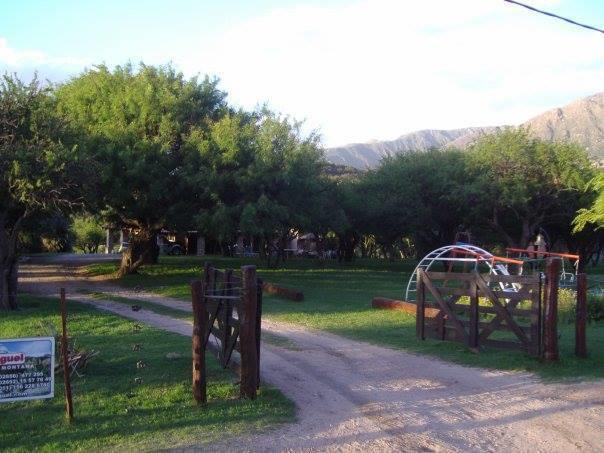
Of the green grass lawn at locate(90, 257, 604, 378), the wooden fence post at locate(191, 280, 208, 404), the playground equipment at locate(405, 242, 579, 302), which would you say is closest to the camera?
the wooden fence post at locate(191, 280, 208, 404)

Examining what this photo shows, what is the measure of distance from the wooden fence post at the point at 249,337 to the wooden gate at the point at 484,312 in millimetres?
4953

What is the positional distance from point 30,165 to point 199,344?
10694 millimetres

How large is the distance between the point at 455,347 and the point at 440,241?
1269 inches

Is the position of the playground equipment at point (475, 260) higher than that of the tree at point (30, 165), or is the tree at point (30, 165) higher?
the tree at point (30, 165)

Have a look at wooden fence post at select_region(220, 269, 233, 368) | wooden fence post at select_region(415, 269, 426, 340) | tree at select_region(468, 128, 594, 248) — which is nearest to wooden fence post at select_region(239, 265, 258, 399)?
wooden fence post at select_region(220, 269, 233, 368)

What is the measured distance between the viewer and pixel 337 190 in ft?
125

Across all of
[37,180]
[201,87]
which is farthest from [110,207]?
[37,180]

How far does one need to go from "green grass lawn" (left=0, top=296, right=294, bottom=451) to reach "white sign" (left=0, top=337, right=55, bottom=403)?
0.39 metres

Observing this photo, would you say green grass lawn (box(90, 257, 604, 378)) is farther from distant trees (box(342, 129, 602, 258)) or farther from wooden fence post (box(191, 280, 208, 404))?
wooden fence post (box(191, 280, 208, 404))

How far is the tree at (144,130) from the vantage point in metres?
26.5

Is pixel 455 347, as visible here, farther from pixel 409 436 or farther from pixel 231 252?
pixel 231 252

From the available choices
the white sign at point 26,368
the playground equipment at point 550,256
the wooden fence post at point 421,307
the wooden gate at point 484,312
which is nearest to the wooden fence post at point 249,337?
the white sign at point 26,368

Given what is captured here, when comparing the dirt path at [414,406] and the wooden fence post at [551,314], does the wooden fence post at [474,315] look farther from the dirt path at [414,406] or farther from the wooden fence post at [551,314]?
the wooden fence post at [551,314]

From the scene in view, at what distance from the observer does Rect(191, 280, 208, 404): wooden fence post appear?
8.33m
